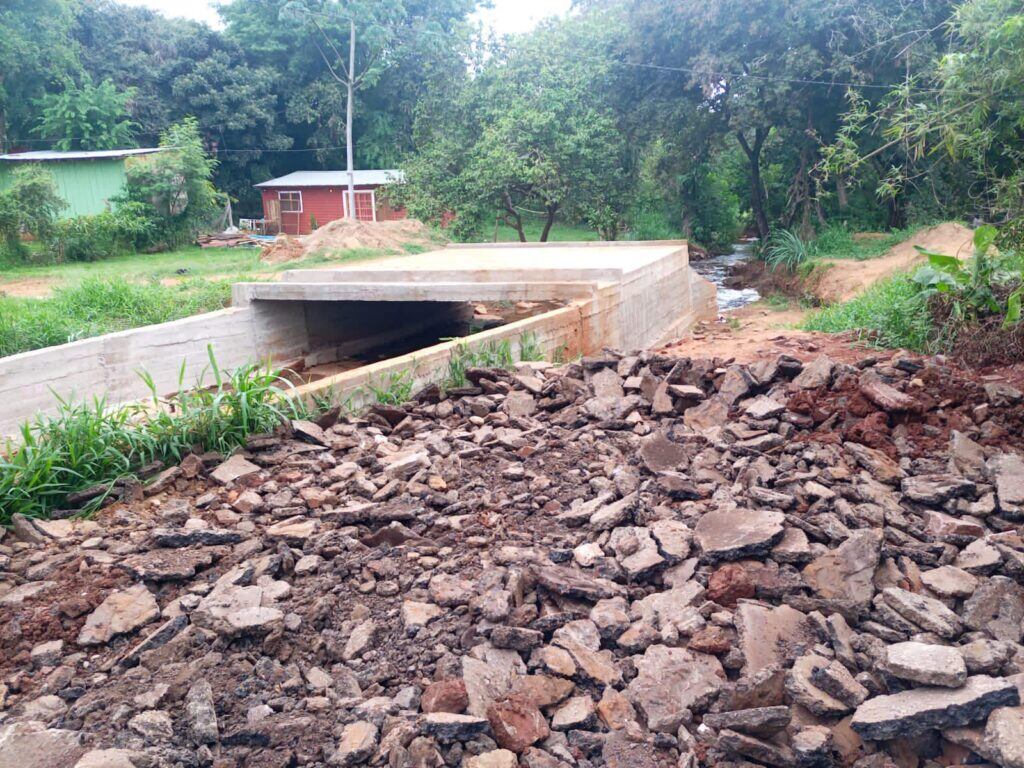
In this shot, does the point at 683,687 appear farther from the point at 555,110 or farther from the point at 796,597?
the point at 555,110

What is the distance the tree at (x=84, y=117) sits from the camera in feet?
106

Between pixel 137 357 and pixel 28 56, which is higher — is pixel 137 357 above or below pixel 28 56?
below

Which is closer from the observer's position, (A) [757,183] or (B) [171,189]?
(A) [757,183]

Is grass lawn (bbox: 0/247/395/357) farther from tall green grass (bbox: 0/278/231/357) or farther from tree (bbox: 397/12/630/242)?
tree (bbox: 397/12/630/242)

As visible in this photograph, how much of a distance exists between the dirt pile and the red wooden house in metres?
8.35

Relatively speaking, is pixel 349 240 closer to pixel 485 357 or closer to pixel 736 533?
pixel 485 357

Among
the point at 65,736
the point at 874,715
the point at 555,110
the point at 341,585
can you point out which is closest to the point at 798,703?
the point at 874,715

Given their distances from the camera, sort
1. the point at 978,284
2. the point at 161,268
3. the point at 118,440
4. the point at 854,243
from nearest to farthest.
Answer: the point at 118,440, the point at 978,284, the point at 161,268, the point at 854,243

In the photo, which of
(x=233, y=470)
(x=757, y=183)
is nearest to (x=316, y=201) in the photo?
(x=757, y=183)

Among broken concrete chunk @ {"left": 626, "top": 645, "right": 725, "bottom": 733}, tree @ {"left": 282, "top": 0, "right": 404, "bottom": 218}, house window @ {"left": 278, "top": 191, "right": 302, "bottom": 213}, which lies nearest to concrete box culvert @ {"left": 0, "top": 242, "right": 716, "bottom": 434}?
broken concrete chunk @ {"left": 626, "top": 645, "right": 725, "bottom": 733}

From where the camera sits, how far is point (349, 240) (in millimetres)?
22719

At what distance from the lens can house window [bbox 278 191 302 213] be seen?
1372 inches

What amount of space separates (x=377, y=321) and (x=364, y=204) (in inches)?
905

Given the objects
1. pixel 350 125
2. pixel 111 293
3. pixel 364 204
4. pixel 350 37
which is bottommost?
pixel 111 293
